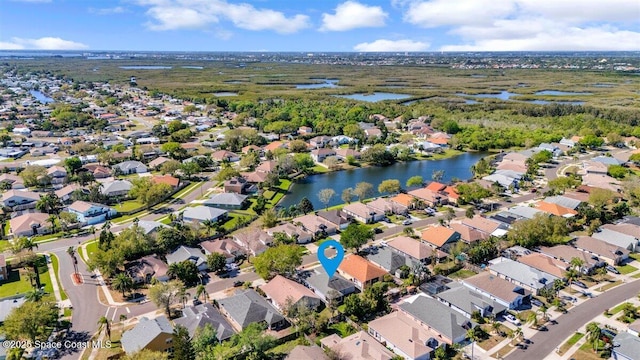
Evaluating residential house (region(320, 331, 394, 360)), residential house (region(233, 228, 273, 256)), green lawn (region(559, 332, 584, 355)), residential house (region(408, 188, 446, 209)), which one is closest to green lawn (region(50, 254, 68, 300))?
residential house (region(233, 228, 273, 256))

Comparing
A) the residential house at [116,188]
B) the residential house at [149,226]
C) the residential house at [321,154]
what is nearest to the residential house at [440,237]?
the residential house at [149,226]

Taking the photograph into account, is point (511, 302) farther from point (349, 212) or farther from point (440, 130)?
point (440, 130)

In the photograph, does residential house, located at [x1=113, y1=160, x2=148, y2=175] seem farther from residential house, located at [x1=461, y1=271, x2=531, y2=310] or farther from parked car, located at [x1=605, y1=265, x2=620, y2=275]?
parked car, located at [x1=605, y1=265, x2=620, y2=275]

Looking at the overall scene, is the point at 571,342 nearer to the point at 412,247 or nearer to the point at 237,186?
the point at 412,247

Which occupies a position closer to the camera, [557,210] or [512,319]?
[512,319]

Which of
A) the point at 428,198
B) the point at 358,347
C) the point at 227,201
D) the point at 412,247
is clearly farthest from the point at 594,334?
the point at 227,201
